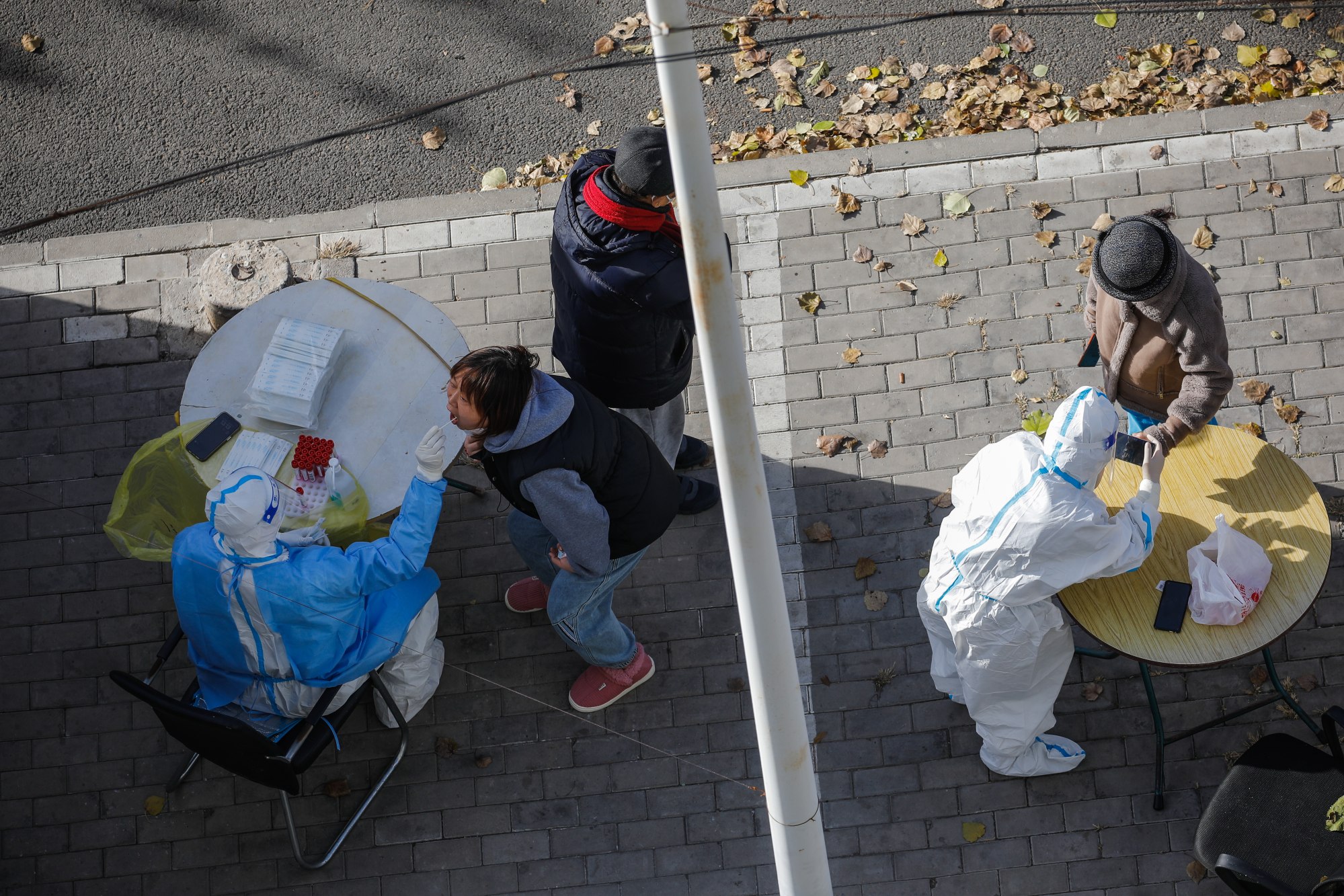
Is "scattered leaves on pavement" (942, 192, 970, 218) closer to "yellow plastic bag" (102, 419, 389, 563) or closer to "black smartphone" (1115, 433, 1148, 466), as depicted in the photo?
"black smartphone" (1115, 433, 1148, 466)

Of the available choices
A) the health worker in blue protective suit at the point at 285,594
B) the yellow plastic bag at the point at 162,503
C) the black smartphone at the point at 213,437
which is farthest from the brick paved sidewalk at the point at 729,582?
the black smartphone at the point at 213,437

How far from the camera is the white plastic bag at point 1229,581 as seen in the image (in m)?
3.90

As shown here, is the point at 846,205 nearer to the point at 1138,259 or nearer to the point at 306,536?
the point at 1138,259

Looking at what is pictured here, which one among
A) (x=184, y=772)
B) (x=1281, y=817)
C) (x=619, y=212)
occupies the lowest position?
(x=1281, y=817)

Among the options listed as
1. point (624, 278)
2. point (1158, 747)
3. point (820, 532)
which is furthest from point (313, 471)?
point (1158, 747)

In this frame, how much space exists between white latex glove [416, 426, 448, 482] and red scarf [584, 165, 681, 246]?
1.04 meters

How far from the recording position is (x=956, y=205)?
19.1ft

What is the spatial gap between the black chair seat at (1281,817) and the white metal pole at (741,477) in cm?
186

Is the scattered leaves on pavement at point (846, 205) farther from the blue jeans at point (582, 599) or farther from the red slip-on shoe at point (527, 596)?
the red slip-on shoe at point (527, 596)

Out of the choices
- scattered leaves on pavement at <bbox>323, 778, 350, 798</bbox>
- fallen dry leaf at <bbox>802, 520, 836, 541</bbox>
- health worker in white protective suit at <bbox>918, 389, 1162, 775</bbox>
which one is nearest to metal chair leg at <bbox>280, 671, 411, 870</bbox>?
scattered leaves on pavement at <bbox>323, 778, 350, 798</bbox>

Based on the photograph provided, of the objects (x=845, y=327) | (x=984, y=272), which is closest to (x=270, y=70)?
(x=845, y=327)

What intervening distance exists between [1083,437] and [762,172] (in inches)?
118

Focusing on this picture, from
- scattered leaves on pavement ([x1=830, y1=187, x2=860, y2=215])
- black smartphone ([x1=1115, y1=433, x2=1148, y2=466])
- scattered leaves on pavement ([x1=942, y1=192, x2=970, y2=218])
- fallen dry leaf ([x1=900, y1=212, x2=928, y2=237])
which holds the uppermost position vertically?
scattered leaves on pavement ([x1=830, y1=187, x2=860, y2=215])

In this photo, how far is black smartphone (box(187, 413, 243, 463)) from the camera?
4371mm
